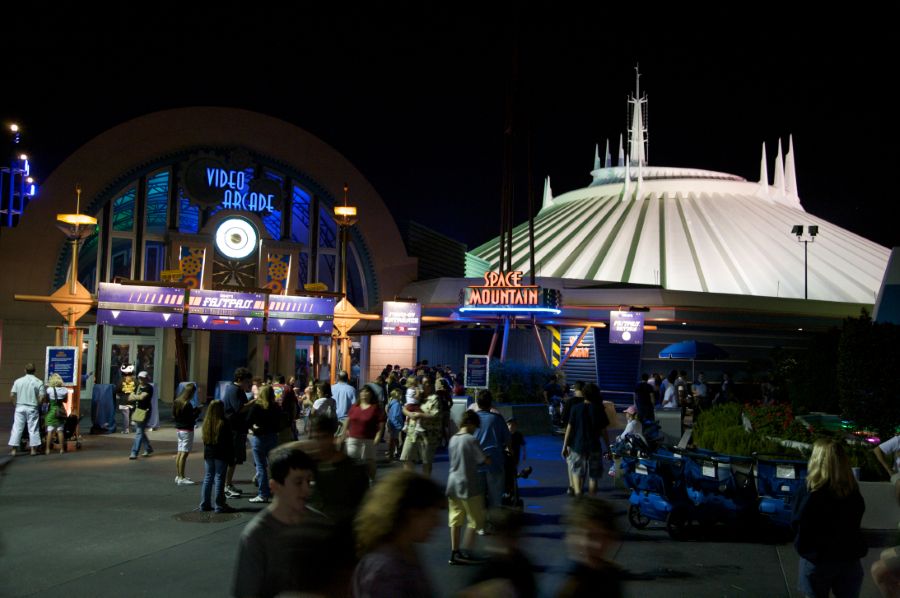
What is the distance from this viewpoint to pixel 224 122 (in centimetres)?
2809

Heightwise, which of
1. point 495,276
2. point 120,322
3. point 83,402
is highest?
point 495,276

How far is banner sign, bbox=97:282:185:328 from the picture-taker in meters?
19.8

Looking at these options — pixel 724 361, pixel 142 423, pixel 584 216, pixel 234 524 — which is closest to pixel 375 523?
pixel 234 524

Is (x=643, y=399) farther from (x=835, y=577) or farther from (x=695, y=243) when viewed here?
(x=695, y=243)

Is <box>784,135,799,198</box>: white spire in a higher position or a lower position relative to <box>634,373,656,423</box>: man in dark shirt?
higher

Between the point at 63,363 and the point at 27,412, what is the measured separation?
2201mm

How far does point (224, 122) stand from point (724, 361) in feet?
73.1

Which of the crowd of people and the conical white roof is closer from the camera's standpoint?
the crowd of people

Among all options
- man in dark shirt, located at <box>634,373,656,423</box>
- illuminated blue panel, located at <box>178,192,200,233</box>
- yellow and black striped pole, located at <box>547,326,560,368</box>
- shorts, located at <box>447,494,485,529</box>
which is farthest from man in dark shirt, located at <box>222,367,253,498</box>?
yellow and black striped pole, located at <box>547,326,560,368</box>

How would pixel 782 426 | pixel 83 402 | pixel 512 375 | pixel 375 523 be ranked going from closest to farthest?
1. pixel 375 523
2. pixel 782 426
3. pixel 512 375
4. pixel 83 402

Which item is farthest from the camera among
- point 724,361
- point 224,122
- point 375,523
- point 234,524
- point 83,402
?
point 724,361

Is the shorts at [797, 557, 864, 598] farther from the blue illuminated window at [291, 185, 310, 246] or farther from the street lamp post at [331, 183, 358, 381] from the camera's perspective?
the blue illuminated window at [291, 185, 310, 246]

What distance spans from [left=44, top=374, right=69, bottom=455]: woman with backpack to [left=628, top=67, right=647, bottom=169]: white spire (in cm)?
4525

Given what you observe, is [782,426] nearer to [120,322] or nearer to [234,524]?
[234,524]
